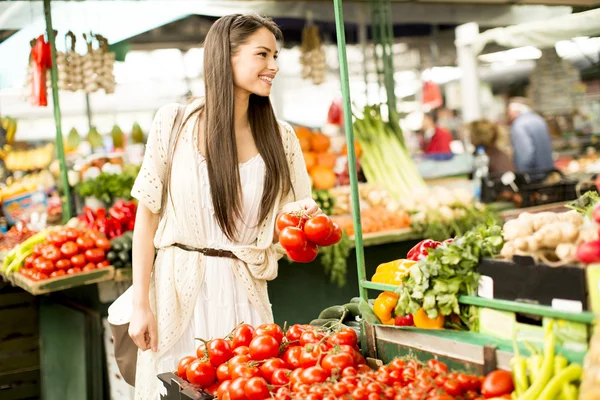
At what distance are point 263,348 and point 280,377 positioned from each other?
0.17m

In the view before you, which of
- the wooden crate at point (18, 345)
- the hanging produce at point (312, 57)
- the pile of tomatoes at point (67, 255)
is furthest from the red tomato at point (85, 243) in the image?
the hanging produce at point (312, 57)

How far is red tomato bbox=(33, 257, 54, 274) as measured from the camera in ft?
15.4

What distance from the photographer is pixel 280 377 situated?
84.1 inches

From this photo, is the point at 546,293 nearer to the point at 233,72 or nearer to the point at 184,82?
the point at 233,72

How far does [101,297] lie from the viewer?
16.0ft

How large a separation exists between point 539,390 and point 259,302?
1589 millimetres

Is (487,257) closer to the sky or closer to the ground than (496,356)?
closer to the sky

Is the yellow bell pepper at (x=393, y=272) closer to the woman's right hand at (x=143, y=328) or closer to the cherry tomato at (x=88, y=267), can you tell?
the woman's right hand at (x=143, y=328)

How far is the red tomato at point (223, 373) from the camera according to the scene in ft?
7.50

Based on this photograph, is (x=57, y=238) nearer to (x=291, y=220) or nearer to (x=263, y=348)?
(x=291, y=220)

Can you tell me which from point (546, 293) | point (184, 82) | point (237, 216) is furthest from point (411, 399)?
point (184, 82)

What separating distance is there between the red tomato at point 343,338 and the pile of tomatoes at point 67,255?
283 centimetres

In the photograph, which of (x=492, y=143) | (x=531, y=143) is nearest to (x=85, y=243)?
(x=492, y=143)

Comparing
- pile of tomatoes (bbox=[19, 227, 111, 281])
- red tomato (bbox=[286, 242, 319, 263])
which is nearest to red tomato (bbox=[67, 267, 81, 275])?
pile of tomatoes (bbox=[19, 227, 111, 281])
